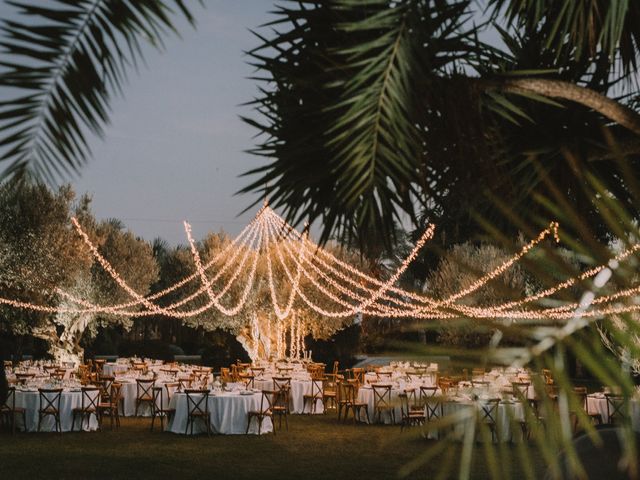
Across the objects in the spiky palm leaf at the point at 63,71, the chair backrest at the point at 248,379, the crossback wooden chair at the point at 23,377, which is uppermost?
the spiky palm leaf at the point at 63,71

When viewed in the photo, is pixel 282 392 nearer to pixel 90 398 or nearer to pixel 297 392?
pixel 297 392

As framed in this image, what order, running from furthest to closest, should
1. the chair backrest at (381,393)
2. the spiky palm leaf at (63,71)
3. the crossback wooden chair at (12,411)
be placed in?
the chair backrest at (381,393) → the crossback wooden chair at (12,411) → the spiky palm leaf at (63,71)

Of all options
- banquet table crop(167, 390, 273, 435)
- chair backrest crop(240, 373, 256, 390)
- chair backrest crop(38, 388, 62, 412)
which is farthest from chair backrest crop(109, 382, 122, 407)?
chair backrest crop(240, 373, 256, 390)

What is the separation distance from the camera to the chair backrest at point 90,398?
11731 mm

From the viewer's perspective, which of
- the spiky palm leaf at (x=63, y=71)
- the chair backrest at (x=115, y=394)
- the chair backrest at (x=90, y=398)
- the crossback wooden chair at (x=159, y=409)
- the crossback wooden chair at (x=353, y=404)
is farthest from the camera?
the crossback wooden chair at (x=353, y=404)

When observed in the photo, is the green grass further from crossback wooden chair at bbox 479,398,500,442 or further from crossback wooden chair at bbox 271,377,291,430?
crossback wooden chair at bbox 479,398,500,442

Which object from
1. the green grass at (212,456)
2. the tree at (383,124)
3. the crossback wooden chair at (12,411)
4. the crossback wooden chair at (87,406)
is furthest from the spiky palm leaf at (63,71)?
the crossback wooden chair at (12,411)

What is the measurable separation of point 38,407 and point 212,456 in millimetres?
3456

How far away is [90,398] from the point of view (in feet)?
38.8

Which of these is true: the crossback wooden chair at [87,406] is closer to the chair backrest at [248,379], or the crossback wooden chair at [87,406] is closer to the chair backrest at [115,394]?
the chair backrest at [115,394]

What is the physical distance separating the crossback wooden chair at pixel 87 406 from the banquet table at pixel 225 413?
1.23 metres

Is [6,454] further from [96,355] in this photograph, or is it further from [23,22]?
[96,355]

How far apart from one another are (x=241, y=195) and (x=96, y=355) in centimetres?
2791

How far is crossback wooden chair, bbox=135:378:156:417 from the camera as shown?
13.5 m
